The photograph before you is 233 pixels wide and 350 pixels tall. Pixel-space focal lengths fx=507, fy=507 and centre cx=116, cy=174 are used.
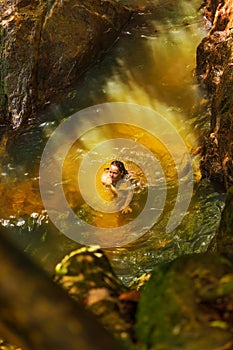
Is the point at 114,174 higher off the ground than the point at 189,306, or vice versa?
the point at 189,306

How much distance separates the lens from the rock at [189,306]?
2.62 meters

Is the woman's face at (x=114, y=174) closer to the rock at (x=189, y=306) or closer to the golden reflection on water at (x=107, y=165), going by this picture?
the golden reflection on water at (x=107, y=165)

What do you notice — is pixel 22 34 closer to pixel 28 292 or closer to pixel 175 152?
pixel 175 152

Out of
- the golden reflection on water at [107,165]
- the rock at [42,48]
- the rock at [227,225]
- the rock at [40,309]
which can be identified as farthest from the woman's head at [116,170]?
the rock at [40,309]

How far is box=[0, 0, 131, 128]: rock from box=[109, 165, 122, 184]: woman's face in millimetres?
2453

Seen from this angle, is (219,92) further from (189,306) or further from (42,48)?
(189,306)

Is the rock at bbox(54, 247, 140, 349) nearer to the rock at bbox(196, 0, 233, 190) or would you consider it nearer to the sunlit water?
the sunlit water

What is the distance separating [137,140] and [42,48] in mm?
2834

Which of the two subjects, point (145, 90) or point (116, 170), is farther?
point (145, 90)

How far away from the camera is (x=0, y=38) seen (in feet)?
32.2

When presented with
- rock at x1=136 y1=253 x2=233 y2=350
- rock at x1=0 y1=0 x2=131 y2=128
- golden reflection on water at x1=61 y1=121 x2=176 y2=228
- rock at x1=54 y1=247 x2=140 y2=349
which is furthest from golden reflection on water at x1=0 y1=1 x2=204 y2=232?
rock at x1=136 y1=253 x2=233 y2=350

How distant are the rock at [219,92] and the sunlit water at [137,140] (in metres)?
0.25

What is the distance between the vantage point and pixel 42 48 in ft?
33.0

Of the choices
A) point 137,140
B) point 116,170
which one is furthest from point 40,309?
point 137,140
